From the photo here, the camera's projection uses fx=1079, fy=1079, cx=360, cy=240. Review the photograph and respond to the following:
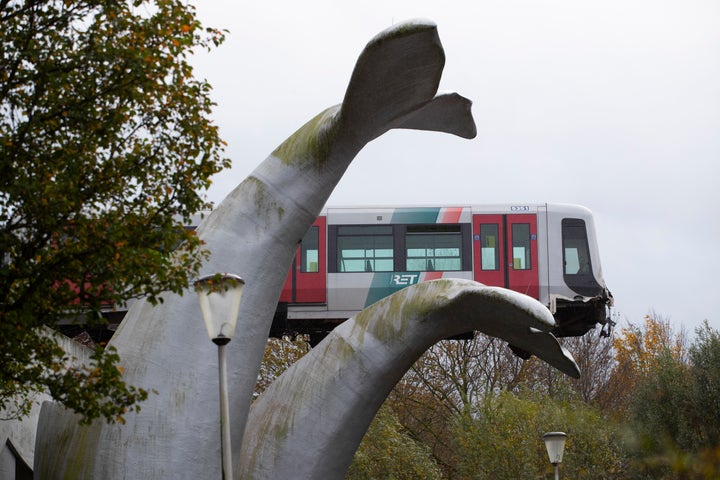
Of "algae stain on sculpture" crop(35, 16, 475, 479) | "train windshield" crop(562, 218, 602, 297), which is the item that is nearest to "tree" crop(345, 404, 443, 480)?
"train windshield" crop(562, 218, 602, 297)

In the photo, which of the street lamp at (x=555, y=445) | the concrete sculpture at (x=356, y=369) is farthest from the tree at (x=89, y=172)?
the street lamp at (x=555, y=445)

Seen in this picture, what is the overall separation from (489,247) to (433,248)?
1.29 m

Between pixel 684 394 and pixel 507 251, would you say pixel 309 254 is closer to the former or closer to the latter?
pixel 507 251

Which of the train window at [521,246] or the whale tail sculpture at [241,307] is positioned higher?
the train window at [521,246]

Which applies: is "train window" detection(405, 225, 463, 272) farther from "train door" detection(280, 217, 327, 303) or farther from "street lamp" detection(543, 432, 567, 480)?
"street lamp" detection(543, 432, 567, 480)

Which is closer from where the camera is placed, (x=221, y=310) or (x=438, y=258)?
(x=221, y=310)

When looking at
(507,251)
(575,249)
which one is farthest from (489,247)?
(575,249)

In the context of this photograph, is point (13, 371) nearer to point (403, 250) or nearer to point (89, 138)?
point (89, 138)

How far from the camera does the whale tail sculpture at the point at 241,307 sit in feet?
34.3

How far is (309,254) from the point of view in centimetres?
2464

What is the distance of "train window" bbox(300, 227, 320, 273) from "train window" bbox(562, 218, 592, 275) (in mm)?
5695

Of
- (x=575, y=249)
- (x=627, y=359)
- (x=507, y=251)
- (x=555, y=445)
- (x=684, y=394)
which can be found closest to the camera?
(x=555, y=445)

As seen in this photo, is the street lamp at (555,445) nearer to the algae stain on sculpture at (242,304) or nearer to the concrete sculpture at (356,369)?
the concrete sculpture at (356,369)

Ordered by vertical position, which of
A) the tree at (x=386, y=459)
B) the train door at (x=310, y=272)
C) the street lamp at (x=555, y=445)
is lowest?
the street lamp at (x=555, y=445)
